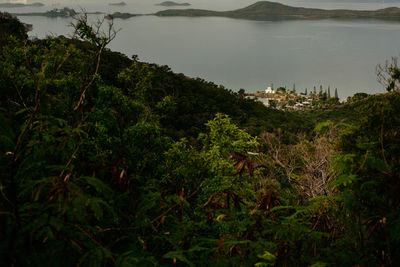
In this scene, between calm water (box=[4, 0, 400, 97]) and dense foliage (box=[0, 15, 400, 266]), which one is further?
calm water (box=[4, 0, 400, 97])

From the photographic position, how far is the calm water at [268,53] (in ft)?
315

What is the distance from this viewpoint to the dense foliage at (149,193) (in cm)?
185

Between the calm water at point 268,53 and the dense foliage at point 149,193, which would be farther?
the calm water at point 268,53

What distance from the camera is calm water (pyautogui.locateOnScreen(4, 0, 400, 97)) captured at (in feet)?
315

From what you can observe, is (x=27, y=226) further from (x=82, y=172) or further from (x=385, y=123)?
(x=385, y=123)

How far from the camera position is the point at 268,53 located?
131250mm

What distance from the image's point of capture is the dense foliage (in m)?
1.85

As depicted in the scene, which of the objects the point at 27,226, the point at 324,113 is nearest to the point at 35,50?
the point at 27,226

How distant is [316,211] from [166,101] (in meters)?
4.77

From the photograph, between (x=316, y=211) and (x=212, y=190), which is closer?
(x=316, y=211)

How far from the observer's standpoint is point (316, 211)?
405cm

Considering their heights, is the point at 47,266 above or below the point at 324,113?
above

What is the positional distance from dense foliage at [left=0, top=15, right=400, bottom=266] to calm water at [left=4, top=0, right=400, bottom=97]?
70474 mm

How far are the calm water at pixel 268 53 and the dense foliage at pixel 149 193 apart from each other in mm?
70474
